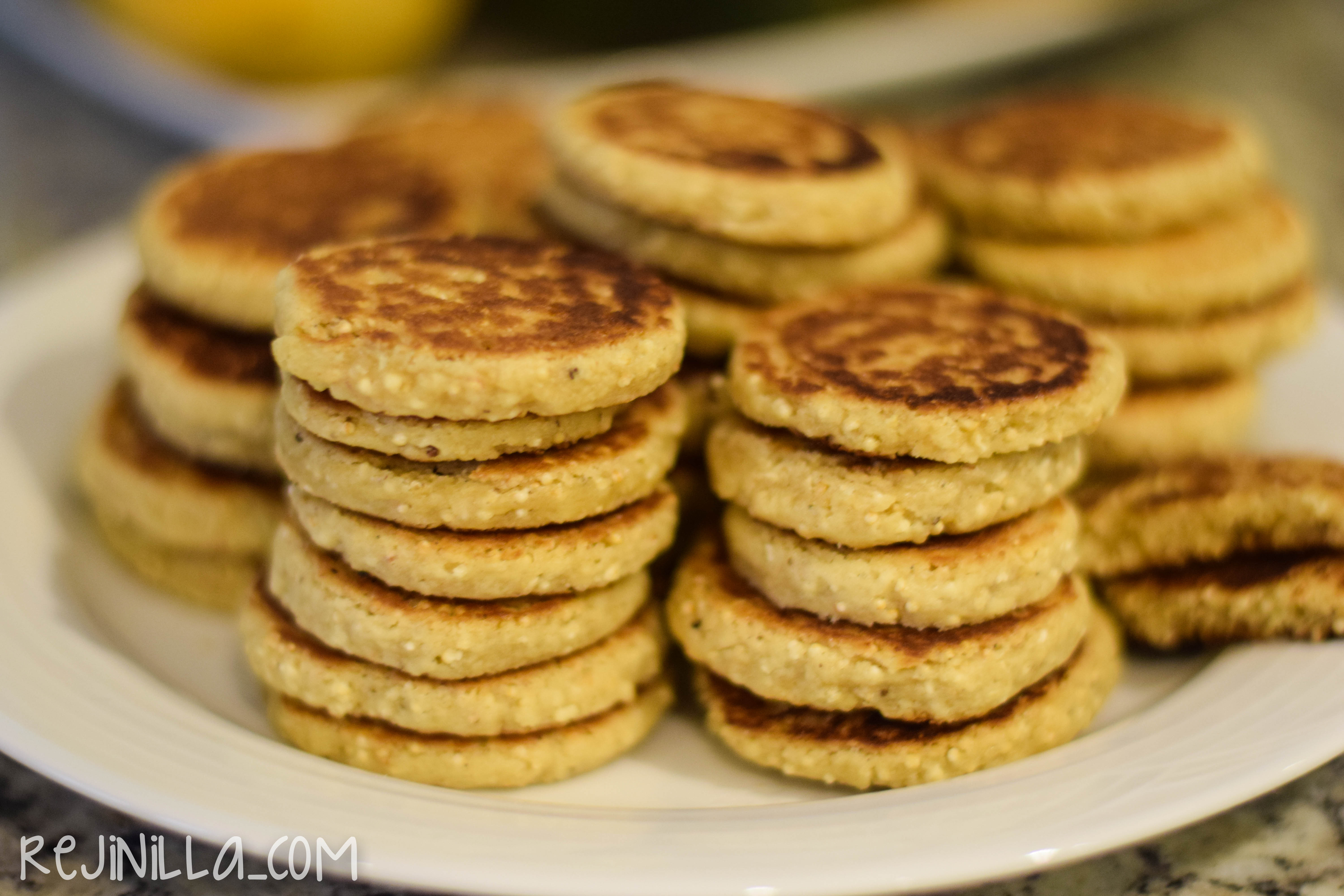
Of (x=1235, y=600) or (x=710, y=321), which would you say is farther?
(x=710, y=321)

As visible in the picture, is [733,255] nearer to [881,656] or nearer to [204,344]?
[881,656]

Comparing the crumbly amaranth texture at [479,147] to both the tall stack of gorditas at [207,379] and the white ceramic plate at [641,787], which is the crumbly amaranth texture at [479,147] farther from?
the white ceramic plate at [641,787]

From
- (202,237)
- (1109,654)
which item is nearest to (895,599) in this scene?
(1109,654)

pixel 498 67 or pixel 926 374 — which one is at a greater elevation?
pixel 926 374

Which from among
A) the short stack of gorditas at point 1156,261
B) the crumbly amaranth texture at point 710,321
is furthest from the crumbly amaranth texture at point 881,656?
the short stack of gorditas at point 1156,261

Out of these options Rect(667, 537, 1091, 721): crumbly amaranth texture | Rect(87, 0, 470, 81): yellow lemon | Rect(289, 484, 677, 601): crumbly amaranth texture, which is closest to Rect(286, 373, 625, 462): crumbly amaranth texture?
Rect(289, 484, 677, 601): crumbly amaranth texture

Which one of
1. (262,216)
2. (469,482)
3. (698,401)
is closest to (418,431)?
(469,482)
